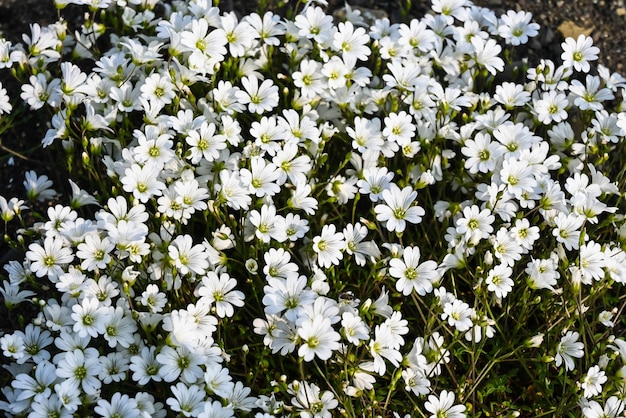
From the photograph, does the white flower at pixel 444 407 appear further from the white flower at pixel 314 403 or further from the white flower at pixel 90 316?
the white flower at pixel 90 316

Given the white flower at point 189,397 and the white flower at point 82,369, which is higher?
the white flower at point 82,369

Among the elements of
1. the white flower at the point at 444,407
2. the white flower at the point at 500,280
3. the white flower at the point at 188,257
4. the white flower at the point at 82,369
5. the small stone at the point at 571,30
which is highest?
the small stone at the point at 571,30

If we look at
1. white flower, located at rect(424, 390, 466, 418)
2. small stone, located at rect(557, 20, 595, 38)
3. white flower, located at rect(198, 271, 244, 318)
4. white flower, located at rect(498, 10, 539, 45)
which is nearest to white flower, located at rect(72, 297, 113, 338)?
white flower, located at rect(198, 271, 244, 318)

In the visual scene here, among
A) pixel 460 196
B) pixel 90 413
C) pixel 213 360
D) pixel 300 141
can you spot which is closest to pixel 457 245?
pixel 460 196

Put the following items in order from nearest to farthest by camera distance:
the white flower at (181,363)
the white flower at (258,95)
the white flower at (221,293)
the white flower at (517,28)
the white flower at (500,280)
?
the white flower at (181,363) → the white flower at (221,293) → the white flower at (500,280) → the white flower at (258,95) → the white flower at (517,28)

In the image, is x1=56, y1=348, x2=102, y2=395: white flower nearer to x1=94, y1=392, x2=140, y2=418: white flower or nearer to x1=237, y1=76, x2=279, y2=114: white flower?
x1=94, y1=392, x2=140, y2=418: white flower

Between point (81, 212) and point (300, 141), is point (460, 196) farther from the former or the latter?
point (81, 212)

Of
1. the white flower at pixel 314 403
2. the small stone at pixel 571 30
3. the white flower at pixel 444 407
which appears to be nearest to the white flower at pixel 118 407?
the white flower at pixel 314 403

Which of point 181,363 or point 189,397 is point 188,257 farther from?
point 189,397

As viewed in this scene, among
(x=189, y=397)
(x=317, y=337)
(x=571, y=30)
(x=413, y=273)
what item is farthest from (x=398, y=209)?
(x=571, y=30)
